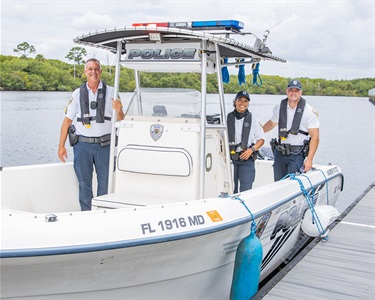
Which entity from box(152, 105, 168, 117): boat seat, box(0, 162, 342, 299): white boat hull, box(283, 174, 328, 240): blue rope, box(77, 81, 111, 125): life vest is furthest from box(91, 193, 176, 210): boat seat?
box(283, 174, 328, 240): blue rope

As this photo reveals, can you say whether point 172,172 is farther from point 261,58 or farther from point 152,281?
point 261,58

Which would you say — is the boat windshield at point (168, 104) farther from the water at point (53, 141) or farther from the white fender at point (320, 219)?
the water at point (53, 141)

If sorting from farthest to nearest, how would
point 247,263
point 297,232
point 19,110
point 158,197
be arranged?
point 19,110 → point 297,232 → point 158,197 → point 247,263

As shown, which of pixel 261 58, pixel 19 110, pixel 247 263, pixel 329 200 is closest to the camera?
pixel 247 263

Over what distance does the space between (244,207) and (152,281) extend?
3.12 feet

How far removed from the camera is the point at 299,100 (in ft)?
16.2

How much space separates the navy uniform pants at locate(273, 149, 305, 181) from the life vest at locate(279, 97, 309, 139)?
26 centimetres

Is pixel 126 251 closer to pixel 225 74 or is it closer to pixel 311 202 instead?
pixel 225 74

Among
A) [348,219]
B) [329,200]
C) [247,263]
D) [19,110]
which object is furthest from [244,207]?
[19,110]

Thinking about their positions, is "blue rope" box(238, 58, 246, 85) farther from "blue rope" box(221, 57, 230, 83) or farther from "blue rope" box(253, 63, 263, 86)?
"blue rope" box(221, 57, 230, 83)

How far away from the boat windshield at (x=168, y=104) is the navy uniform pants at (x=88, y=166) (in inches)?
22.3

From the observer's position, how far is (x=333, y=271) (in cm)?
471

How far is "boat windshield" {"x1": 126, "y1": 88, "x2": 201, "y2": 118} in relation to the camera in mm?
4145

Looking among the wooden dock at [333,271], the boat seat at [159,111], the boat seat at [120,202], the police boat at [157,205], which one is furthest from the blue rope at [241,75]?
the wooden dock at [333,271]
